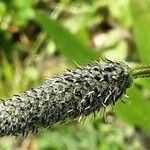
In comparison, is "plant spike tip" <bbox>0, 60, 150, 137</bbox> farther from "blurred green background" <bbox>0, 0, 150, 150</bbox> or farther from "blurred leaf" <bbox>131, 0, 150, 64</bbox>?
"blurred leaf" <bbox>131, 0, 150, 64</bbox>

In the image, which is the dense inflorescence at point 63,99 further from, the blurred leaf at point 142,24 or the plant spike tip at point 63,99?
the blurred leaf at point 142,24

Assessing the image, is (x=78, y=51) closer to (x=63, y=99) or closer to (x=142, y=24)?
(x=142, y=24)

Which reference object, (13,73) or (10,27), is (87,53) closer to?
(13,73)

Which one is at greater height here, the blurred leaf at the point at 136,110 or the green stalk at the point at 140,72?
the blurred leaf at the point at 136,110

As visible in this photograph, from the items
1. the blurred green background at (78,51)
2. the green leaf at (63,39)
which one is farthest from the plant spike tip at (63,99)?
the green leaf at (63,39)

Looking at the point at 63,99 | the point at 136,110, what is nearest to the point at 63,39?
the point at 136,110

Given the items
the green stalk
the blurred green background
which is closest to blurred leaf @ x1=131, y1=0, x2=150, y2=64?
the blurred green background

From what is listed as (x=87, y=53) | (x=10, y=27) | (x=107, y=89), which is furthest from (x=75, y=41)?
(x=10, y=27)
